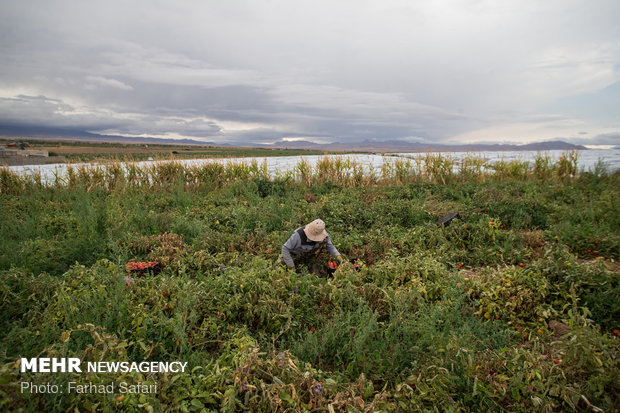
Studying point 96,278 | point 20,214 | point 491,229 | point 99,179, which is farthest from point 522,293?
point 99,179

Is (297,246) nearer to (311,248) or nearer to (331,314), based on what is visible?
(311,248)

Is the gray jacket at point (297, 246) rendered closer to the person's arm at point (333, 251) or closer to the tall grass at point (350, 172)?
the person's arm at point (333, 251)

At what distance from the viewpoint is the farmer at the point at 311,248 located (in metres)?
4.47

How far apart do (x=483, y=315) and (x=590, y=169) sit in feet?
40.3

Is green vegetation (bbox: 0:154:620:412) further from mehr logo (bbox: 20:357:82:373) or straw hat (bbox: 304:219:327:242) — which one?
straw hat (bbox: 304:219:327:242)

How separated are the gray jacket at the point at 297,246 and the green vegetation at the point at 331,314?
0.39 meters

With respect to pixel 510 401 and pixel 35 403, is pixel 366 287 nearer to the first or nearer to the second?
pixel 510 401

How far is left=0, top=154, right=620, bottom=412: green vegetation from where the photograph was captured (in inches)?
82.3

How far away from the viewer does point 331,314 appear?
3.37 m

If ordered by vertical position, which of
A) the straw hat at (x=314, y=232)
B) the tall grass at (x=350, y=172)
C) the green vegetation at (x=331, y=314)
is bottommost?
the green vegetation at (x=331, y=314)

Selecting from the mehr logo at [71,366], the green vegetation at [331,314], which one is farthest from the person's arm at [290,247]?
A: the mehr logo at [71,366]

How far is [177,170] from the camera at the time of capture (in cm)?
1217

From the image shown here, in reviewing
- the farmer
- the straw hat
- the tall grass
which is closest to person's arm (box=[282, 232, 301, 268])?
the farmer

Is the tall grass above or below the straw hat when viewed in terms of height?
above
